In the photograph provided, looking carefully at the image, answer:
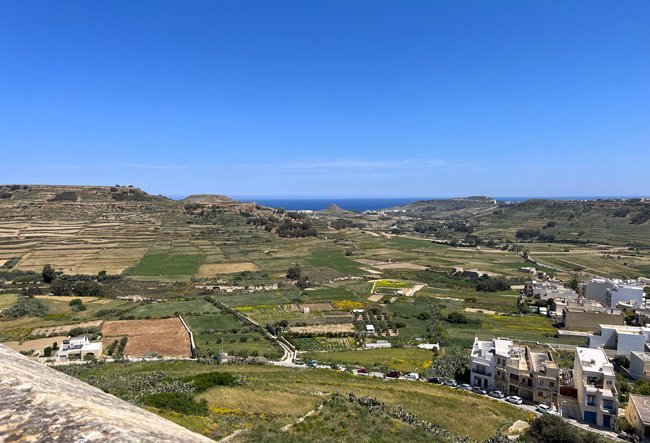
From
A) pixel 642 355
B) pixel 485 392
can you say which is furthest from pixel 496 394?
pixel 642 355

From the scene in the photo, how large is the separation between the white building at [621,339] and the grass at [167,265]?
200ft

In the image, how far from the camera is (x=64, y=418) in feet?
13.1

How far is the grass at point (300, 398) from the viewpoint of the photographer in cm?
2361

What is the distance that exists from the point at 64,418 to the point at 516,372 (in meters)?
35.7

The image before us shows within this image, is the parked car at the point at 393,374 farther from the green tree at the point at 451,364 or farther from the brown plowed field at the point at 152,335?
the brown plowed field at the point at 152,335

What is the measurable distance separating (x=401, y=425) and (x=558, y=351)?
86.8ft

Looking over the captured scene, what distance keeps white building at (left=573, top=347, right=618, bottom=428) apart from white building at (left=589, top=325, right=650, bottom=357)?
1099 centimetres

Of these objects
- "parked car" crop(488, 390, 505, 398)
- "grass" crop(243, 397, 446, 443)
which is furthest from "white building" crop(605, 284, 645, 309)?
"grass" crop(243, 397, 446, 443)

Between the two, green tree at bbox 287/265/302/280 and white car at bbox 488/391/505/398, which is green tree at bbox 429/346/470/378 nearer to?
white car at bbox 488/391/505/398

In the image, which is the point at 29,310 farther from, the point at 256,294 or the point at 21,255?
the point at 21,255

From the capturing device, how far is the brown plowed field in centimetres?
4159

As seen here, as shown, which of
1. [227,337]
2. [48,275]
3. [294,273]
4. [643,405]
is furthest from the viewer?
[294,273]

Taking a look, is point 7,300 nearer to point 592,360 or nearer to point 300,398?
point 300,398

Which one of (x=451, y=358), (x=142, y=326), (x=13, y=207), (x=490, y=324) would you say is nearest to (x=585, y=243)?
(x=490, y=324)
